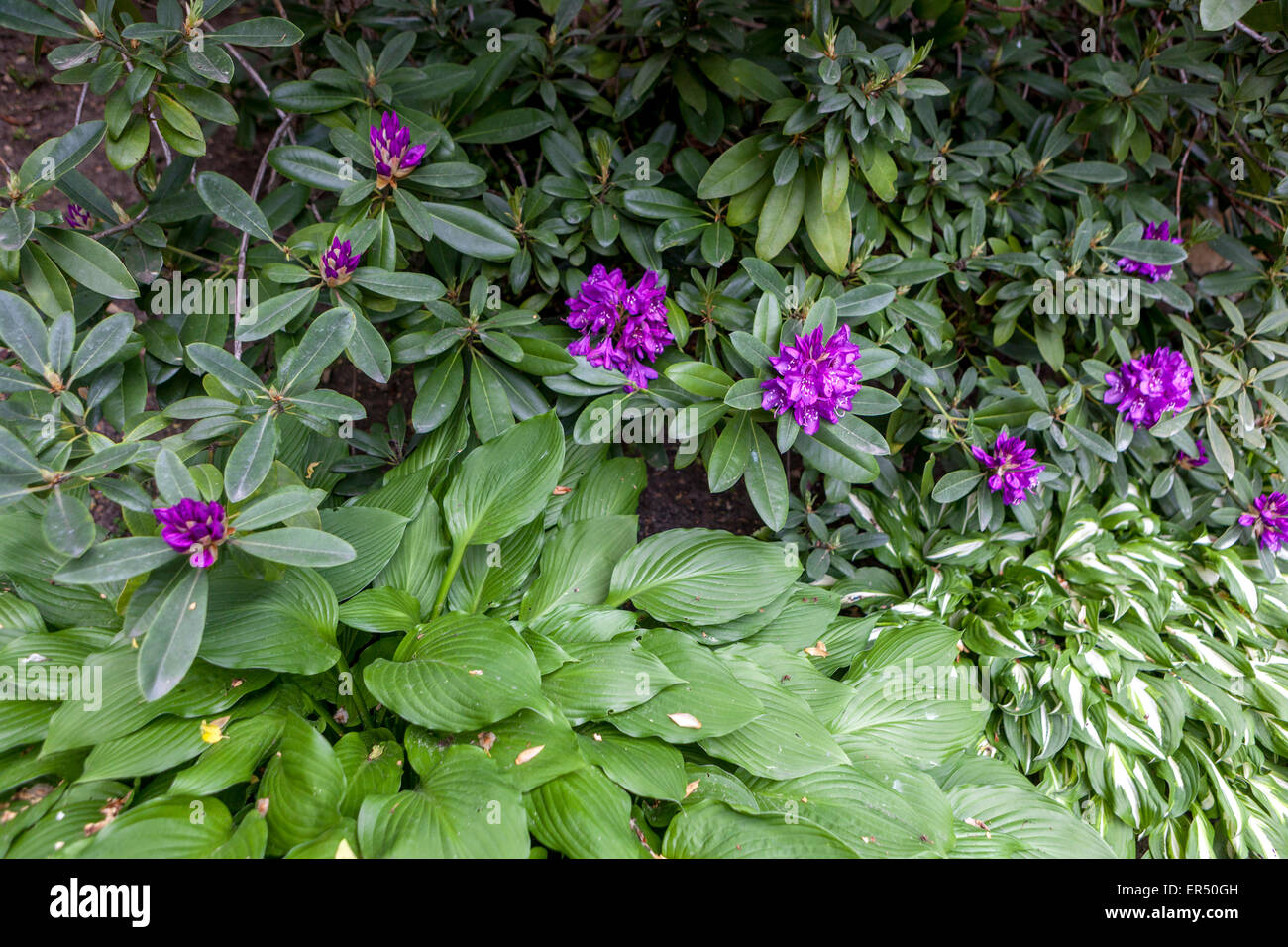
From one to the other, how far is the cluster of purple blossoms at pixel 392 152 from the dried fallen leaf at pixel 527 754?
3.77ft

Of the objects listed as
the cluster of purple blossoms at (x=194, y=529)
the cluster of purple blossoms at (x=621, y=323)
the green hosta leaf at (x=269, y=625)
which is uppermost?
the cluster of purple blossoms at (x=621, y=323)

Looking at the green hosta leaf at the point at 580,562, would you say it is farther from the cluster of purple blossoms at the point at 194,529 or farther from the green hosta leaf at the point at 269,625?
the cluster of purple blossoms at the point at 194,529

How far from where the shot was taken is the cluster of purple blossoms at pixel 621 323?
1675 mm

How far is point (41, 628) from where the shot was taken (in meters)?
1.50

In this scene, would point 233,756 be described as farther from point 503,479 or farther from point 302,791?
point 503,479

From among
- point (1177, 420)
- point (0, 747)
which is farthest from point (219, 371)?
point (1177, 420)

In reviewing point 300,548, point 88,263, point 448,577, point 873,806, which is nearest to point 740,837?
point 873,806

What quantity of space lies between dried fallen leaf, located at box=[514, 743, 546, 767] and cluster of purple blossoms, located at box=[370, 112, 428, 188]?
1.15 metres

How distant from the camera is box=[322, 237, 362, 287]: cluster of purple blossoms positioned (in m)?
1.44

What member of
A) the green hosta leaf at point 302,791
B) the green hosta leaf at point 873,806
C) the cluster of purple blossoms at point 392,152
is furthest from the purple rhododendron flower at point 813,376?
the green hosta leaf at point 302,791

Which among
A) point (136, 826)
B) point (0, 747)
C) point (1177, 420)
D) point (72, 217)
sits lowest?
point (136, 826)

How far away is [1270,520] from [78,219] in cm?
299

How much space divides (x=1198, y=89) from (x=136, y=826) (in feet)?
9.06
